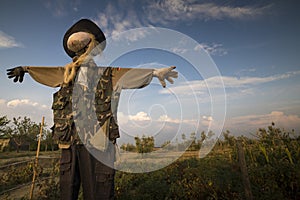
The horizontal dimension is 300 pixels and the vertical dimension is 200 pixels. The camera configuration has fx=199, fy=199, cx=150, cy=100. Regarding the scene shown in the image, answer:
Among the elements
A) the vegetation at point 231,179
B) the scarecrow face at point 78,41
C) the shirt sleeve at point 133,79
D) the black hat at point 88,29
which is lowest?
the vegetation at point 231,179

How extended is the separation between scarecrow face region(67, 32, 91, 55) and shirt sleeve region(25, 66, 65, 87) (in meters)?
0.27

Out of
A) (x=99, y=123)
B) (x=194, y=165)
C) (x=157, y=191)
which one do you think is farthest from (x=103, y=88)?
(x=194, y=165)

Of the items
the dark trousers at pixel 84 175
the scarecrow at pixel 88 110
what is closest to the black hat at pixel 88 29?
the scarecrow at pixel 88 110

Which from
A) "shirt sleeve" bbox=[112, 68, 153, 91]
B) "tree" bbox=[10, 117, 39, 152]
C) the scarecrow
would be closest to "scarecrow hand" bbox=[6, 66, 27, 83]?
the scarecrow

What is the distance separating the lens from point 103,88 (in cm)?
189

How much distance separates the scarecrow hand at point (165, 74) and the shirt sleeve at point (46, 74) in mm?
997

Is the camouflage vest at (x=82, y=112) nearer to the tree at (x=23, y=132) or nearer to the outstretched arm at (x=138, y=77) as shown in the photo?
the outstretched arm at (x=138, y=77)

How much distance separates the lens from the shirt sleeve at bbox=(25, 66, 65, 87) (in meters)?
2.09

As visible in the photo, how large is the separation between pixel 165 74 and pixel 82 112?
2.83 ft

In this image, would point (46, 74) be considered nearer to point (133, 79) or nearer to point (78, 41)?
point (78, 41)

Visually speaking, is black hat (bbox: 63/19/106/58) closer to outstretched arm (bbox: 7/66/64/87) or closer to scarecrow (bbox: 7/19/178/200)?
scarecrow (bbox: 7/19/178/200)

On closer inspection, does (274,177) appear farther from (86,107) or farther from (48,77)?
(48,77)

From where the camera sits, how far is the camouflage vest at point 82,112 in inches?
71.5

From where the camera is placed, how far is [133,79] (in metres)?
1.94
